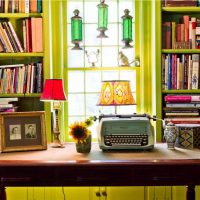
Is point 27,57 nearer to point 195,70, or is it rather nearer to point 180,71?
point 180,71

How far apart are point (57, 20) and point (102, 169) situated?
1565 mm

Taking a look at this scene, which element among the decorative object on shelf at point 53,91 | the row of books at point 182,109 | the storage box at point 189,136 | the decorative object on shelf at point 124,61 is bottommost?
the storage box at point 189,136

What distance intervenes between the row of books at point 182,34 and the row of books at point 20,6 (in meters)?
1.09

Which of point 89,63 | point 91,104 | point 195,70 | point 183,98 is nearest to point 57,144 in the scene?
point 91,104

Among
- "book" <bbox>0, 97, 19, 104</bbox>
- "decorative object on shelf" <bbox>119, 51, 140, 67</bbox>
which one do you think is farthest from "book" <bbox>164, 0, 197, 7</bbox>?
"book" <bbox>0, 97, 19, 104</bbox>

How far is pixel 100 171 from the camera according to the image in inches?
90.4

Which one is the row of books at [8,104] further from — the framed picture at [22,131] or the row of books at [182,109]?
the row of books at [182,109]

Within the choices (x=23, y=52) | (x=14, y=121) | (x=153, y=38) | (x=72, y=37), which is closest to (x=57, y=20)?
(x=72, y=37)

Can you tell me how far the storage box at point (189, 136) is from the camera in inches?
106

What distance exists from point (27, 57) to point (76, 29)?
503 mm

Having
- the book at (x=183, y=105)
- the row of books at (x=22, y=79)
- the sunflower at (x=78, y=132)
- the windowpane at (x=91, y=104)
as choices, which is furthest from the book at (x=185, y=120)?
the row of books at (x=22, y=79)

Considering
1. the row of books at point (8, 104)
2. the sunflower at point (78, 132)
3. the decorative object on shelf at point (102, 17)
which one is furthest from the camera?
the decorative object on shelf at point (102, 17)

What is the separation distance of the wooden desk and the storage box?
14.1 inches

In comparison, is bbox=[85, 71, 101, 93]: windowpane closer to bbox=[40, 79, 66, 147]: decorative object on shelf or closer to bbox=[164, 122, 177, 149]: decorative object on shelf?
bbox=[40, 79, 66, 147]: decorative object on shelf
